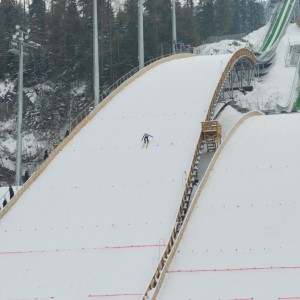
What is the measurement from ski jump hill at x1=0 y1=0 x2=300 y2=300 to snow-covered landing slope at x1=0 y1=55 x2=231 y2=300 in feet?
0.10

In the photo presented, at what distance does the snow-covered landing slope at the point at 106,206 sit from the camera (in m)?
13.8

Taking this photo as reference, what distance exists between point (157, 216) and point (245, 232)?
2044 millimetres

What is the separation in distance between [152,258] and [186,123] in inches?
302

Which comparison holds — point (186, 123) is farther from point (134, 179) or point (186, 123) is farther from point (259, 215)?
point (259, 215)

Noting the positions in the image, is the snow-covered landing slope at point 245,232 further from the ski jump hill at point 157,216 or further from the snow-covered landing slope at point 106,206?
the snow-covered landing slope at point 106,206

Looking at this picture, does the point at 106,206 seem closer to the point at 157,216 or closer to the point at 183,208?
the point at 157,216

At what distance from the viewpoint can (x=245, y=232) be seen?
48.6 feet

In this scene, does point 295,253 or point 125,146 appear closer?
point 295,253

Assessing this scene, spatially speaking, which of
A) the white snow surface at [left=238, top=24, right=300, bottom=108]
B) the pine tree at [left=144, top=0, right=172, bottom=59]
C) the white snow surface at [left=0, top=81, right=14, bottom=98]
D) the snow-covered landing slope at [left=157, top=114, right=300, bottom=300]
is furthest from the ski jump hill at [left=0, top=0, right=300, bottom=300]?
the pine tree at [left=144, top=0, right=172, bottom=59]

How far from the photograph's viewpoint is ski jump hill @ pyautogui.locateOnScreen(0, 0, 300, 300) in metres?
13.4

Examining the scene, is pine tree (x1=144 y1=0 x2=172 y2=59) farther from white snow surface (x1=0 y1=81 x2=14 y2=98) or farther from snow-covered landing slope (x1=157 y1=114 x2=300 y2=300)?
snow-covered landing slope (x1=157 y1=114 x2=300 y2=300)

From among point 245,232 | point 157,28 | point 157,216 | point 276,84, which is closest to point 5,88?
point 157,28

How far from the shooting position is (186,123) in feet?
69.3

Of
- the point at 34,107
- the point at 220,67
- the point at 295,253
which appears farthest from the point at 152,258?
the point at 34,107
